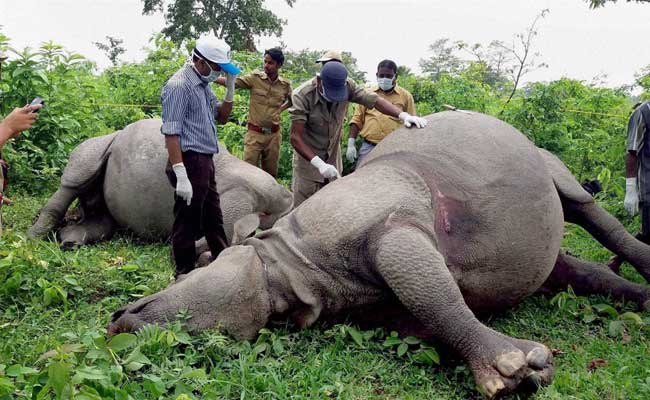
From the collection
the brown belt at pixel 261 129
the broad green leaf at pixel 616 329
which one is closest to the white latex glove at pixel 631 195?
the broad green leaf at pixel 616 329

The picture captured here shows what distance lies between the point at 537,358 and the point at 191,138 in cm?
271

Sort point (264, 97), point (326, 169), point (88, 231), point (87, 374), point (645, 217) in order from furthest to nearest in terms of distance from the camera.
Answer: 1. point (264, 97)
2. point (88, 231)
3. point (326, 169)
4. point (645, 217)
5. point (87, 374)

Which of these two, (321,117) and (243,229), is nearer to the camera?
(243,229)

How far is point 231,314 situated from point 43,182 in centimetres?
480

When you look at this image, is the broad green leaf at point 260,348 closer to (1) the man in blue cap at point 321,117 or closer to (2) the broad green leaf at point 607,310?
(1) the man in blue cap at point 321,117

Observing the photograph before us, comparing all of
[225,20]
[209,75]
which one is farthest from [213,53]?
[225,20]

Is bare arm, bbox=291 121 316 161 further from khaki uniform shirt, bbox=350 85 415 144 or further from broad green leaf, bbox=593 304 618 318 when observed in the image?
broad green leaf, bbox=593 304 618 318

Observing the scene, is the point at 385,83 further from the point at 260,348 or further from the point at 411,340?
the point at 260,348

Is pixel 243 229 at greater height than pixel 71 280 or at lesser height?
greater

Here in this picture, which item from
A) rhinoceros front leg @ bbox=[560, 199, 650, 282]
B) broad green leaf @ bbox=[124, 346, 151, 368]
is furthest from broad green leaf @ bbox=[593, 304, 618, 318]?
broad green leaf @ bbox=[124, 346, 151, 368]

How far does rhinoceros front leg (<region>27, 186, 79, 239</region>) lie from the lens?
6234 millimetres

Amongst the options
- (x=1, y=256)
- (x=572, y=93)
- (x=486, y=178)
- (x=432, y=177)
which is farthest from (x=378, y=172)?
(x=572, y=93)

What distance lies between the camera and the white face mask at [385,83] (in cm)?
711

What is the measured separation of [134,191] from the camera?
605 centimetres
